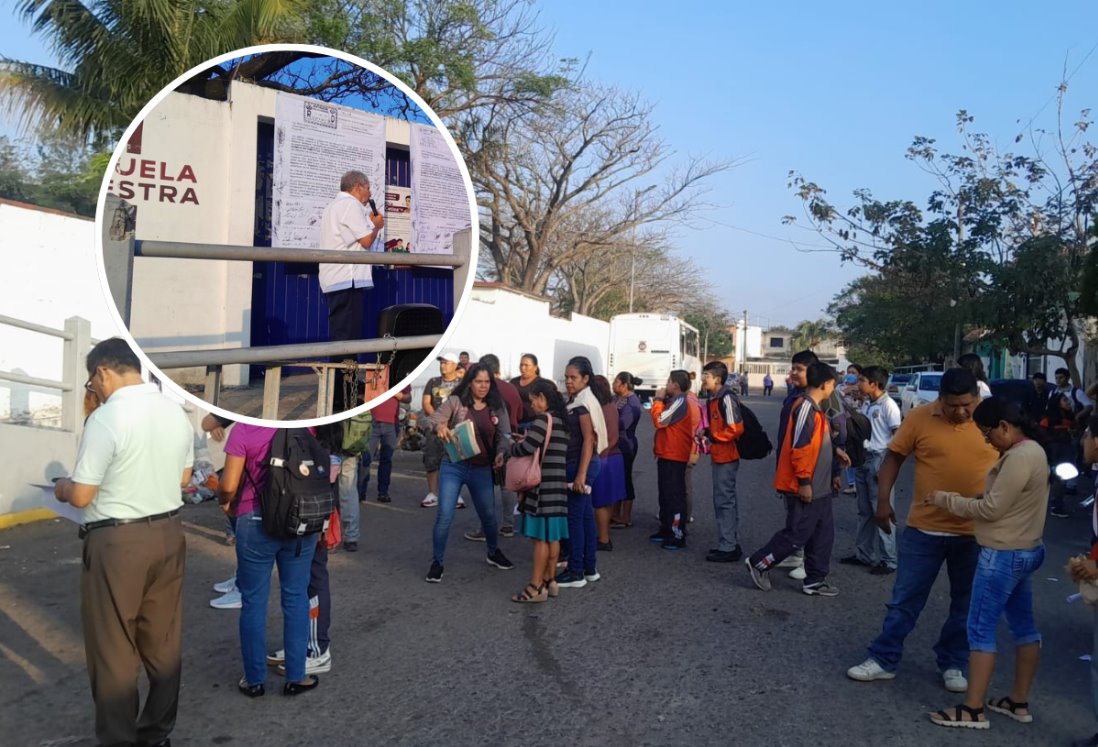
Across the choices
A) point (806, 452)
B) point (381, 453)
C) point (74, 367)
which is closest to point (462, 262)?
point (806, 452)

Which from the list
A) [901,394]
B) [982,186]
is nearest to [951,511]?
[982,186]

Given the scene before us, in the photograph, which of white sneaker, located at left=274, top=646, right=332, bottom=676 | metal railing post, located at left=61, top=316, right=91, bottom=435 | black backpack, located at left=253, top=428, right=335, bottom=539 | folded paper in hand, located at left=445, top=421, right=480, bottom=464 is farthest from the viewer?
metal railing post, located at left=61, top=316, right=91, bottom=435

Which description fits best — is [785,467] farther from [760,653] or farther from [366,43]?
[366,43]

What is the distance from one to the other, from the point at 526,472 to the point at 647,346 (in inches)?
1083

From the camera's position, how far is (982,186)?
1702 centimetres

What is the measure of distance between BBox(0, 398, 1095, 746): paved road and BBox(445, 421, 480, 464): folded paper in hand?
38.4 inches

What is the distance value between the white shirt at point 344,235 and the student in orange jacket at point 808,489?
17.4 ft

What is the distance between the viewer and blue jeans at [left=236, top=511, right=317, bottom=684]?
4.15m

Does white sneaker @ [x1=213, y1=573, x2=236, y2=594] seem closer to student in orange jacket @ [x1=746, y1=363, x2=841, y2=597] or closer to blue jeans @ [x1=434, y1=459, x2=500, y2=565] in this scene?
blue jeans @ [x1=434, y1=459, x2=500, y2=565]

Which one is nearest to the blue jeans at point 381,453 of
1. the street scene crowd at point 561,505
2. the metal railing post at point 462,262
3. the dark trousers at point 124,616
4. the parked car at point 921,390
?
the street scene crowd at point 561,505

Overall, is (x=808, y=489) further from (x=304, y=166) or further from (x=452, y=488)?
(x=304, y=166)

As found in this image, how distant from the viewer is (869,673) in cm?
468

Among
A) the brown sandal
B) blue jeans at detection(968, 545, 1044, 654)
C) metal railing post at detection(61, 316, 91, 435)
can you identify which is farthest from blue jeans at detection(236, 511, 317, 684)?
metal railing post at detection(61, 316, 91, 435)

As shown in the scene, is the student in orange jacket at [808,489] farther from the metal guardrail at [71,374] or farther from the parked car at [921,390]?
the parked car at [921,390]
